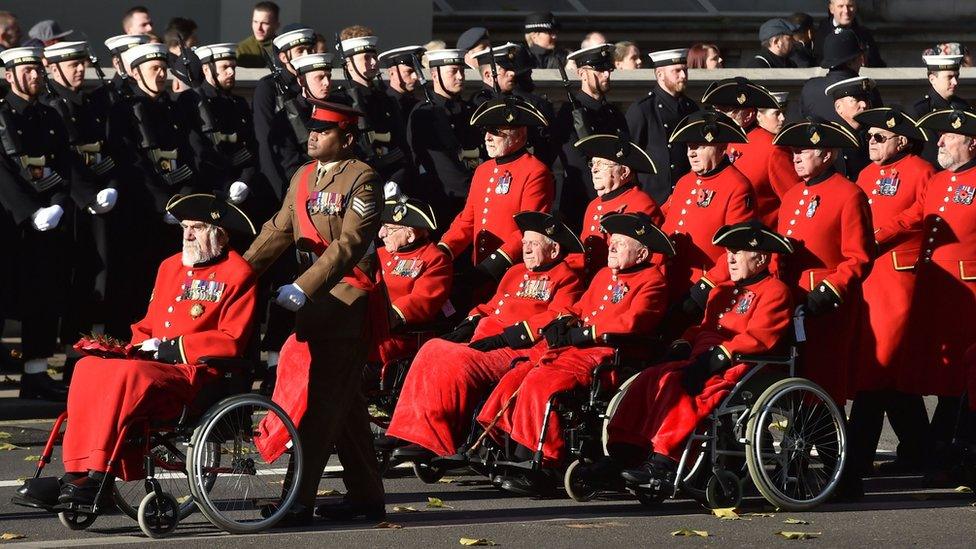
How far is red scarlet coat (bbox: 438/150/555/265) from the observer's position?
13164mm

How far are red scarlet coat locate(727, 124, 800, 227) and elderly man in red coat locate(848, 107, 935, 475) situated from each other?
1.60ft

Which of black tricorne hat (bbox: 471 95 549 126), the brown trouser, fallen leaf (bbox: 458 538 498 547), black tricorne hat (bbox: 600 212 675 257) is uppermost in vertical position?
black tricorne hat (bbox: 471 95 549 126)

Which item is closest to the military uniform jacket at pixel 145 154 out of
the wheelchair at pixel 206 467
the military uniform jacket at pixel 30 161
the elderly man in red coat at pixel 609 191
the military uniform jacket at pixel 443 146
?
the military uniform jacket at pixel 30 161

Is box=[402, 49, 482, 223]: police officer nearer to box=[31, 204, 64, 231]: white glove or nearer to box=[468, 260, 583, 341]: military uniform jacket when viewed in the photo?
box=[31, 204, 64, 231]: white glove

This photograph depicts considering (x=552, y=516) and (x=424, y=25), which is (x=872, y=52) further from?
(x=552, y=516)

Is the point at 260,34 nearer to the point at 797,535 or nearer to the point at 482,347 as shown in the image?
the point at 482,347

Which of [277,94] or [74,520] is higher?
[277,94]

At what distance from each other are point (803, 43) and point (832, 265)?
621 cm

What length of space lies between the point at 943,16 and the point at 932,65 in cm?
992

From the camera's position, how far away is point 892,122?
484 inches

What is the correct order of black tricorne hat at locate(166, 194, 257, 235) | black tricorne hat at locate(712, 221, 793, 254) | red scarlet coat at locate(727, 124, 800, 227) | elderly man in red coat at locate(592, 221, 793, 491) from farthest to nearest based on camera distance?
red scarlet coat at locate(727, 124, 800, 227) → black tricorne hat at locate(712, 221, 793, 254) → elderly man in red coat at locate(592, 221, 793, 491) → black tricorne hat at locate(166, 194, 257, 235)

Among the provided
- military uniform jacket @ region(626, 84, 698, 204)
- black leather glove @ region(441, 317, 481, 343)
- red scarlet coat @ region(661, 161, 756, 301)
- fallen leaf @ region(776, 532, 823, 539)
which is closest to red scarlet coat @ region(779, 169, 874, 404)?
red scarlet coat @ region(661, 161, 756, 301)

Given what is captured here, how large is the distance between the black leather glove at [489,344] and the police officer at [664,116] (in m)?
2.84

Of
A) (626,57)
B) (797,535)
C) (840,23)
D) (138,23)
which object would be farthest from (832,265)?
(138,23)
